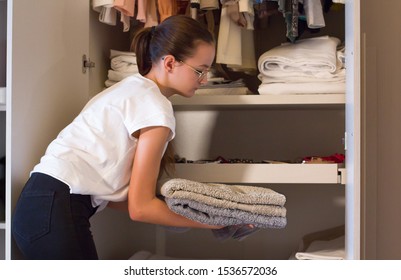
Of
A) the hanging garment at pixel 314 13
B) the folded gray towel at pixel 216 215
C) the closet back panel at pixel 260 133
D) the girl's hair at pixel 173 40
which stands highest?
the hanging garment at pixel 314 13

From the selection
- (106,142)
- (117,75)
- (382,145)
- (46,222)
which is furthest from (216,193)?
(382,145)

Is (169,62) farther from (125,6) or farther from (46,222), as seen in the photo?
(46,222)

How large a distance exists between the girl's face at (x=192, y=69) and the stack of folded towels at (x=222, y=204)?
0.28 meters

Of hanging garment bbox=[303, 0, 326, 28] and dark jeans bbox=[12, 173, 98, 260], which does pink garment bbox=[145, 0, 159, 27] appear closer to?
hanging garment bbox=[303, 0, 326, 28]

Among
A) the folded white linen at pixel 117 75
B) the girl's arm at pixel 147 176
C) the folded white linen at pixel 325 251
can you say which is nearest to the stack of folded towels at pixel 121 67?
the folded white linen at pixel 117 75

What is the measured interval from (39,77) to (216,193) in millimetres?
530

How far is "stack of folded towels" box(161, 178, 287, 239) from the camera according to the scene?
1.56m

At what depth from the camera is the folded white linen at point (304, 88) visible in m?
1.91

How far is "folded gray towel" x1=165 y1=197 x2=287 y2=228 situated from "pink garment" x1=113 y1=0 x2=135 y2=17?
2.19 feet

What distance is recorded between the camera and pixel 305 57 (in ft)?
6.42

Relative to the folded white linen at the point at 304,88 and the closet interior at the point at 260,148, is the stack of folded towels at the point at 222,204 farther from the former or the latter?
the closet interior at the point at 260,148

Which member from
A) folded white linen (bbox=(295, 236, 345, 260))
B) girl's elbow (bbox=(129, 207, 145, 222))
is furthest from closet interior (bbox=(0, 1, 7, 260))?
folded white linen (bbox=(295, 236, 345, 260))
